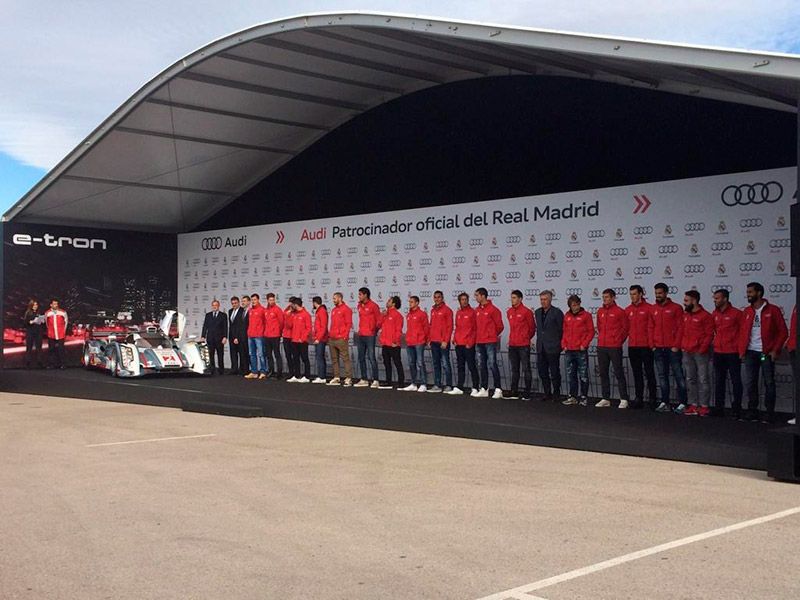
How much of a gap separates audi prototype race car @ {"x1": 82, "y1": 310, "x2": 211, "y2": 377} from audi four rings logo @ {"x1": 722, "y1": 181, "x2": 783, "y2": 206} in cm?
996

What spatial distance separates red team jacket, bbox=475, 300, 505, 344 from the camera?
519 inches

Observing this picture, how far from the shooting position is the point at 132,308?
20656 mm

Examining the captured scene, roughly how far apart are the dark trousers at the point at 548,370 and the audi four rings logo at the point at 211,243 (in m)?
9.80

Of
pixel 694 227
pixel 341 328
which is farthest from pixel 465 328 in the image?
pixel 694 227

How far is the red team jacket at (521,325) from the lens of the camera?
12766 millimetres

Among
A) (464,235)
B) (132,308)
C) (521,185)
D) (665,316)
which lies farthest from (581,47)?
(132,308)

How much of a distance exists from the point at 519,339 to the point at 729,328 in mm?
3222

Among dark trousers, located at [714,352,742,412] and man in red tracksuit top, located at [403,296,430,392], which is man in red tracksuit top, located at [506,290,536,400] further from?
dark trousers, located at [714,352,742,412]

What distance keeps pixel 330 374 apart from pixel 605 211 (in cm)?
672

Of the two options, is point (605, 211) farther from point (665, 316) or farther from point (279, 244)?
point (279, 244)

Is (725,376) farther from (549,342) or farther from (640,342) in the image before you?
(549,342)

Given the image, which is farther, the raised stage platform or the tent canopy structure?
the tent canopy structure

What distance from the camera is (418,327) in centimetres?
1438

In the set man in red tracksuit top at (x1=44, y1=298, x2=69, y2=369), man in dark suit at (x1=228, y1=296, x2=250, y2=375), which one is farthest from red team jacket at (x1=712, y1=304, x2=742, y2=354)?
man in red tracksuit top at (x1=44, y1=298, x2=69, y2=369)
